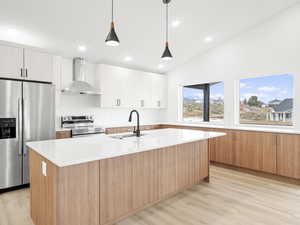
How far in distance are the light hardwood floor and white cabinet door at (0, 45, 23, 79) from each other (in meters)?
1.98

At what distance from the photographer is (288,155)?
348cm

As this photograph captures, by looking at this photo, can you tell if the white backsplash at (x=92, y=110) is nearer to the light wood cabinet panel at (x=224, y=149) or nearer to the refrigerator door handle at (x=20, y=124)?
the refrigerator door handle at (x=20, y=124)

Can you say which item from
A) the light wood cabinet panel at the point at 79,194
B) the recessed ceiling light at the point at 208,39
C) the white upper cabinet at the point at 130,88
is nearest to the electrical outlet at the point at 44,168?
the light wood cabinet panel at the point at 79,194

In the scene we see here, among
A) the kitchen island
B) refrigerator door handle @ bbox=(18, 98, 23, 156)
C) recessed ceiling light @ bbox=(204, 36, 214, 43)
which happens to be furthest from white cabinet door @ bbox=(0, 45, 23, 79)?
recessed ceiling light @ bbox=(204, 36, 214, 43)

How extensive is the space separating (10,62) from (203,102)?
458 cm

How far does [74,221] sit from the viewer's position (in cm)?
169

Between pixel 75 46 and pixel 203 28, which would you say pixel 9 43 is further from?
pixel 203 28

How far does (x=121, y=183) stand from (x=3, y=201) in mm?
2009

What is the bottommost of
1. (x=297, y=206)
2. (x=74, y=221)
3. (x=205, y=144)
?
(x=297, y=206)

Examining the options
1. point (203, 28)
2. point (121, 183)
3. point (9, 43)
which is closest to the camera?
point (121, 183)

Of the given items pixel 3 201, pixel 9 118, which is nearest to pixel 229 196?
pixel 3 201

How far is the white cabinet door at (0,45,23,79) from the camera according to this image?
3008 mm

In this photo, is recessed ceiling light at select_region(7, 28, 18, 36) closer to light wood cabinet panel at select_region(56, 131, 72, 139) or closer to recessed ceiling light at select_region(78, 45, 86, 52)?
recessed ceiling light at select_region(78, 45, 86, 52)

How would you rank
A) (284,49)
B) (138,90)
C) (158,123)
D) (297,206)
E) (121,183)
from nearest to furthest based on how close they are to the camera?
(121,183) < (297,206) < (284,49) < (138,90) < (158,123)
